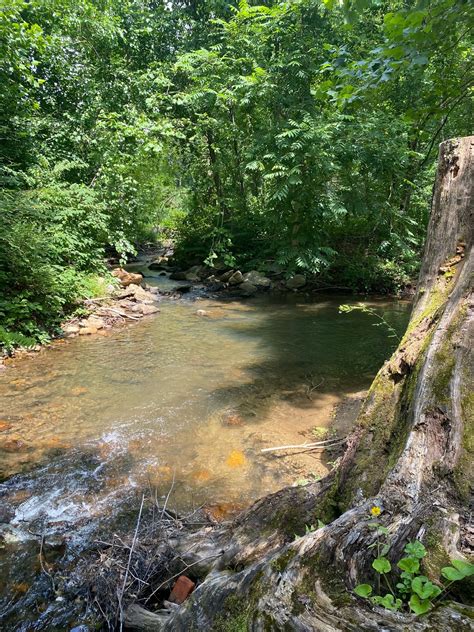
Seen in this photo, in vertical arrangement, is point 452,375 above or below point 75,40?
below

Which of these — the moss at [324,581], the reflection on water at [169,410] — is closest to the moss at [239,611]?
the moss at [324,581]

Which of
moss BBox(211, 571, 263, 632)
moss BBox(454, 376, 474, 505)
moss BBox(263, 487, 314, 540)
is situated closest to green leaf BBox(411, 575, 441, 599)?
moss BBox(454, 376, 474, 505)

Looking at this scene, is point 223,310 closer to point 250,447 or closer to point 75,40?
point 250,447

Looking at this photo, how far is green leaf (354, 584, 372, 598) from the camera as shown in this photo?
1.35 metres

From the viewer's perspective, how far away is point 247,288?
1350 centimetres

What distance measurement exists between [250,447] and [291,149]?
31.6 feet

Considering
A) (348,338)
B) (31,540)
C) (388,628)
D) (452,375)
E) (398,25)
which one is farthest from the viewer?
(348,338)

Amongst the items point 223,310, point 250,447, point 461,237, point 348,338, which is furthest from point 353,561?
point 223,310

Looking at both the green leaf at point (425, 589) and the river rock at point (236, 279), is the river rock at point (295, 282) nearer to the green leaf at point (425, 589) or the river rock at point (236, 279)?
the river rock at point (236, 279)

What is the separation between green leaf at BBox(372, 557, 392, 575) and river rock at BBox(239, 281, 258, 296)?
38.8 ft

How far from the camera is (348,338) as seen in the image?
8539 millimetres

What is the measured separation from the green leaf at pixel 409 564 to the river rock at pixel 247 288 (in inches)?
466

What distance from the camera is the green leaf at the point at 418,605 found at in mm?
1208

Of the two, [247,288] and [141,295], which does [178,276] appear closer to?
[247,288]
